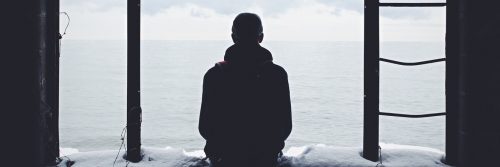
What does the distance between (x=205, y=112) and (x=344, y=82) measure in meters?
85.8

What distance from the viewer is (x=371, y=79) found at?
139 inches

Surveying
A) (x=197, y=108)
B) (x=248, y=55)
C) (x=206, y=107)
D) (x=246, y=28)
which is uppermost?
(x=246, y=28)

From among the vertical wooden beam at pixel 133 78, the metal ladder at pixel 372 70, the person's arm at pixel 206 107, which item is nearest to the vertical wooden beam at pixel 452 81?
the metal ladder at pixel 372 70

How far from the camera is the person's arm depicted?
202 centimetres

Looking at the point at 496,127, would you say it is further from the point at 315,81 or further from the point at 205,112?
the point at 315,81

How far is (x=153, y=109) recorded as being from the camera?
6147 centimetres

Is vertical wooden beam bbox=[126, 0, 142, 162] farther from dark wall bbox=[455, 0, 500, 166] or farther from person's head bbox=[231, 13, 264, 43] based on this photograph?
dark wall bbox=[455, 0, 500, 166]

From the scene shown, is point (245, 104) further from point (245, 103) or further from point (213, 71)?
point (213, 71)

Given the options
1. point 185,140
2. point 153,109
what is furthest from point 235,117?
point 153,109

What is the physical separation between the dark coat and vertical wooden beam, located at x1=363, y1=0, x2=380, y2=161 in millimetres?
1630
